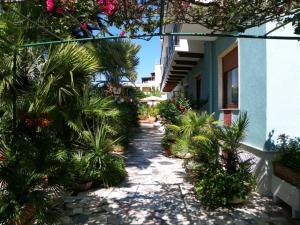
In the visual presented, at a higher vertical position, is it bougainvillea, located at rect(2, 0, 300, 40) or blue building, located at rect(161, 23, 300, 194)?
bougainvillea, located at rect(2, 0, 300, 40)

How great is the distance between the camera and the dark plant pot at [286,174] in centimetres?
570

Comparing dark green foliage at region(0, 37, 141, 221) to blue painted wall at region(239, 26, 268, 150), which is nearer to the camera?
dark green foliage at region(0, 37, 141, 221)

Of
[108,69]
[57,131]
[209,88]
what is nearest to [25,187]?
[57,131]

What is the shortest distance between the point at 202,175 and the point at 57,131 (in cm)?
353

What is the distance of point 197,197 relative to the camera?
6945 millimetres

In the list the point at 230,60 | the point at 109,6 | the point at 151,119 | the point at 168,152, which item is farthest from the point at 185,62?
the point at 151,119

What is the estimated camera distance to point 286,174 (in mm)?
6043

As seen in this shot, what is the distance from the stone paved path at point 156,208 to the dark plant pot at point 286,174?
1.96 feet

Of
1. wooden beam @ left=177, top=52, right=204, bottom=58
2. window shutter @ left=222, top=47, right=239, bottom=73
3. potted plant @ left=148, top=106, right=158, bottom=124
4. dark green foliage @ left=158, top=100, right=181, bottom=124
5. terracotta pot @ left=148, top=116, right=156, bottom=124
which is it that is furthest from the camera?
potted plant @ left=148, top=106, right=158, bottom=124

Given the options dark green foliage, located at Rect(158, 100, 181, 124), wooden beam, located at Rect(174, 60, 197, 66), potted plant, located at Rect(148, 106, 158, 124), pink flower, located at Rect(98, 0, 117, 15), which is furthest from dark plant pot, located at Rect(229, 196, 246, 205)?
potted plant, located at Rect(148, 106, 158, 124)

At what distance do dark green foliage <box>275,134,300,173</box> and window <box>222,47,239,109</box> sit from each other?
311 cm

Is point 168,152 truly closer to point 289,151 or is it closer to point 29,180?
point 289,151

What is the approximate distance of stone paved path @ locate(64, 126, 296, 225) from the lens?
18.9 ft

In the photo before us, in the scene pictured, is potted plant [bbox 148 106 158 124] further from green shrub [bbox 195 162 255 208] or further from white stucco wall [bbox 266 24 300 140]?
green shrub [bbox 195 162 255 208]
